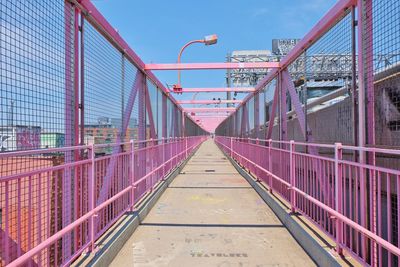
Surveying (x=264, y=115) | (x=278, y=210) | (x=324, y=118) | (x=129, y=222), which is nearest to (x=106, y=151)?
(x=129, y=222)

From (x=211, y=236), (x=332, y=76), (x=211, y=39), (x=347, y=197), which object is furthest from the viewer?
(x=211, y=39)

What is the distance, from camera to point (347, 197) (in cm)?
476

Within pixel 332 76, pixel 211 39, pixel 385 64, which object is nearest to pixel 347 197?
pixel 385 64

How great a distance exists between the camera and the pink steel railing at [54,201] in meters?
2.69

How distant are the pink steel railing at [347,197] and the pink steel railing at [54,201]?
103 inches

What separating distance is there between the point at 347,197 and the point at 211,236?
1957 mm

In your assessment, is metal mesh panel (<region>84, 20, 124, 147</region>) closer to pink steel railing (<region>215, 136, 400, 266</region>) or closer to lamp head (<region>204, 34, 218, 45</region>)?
pink steel railing (<region>215, 136, 400, 266</region>)

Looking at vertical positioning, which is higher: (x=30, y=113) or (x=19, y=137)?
(x=30, y=113)

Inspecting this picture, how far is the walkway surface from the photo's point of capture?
14.4ft

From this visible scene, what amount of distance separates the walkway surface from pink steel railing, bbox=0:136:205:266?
54 centimetres

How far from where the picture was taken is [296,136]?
10828mm

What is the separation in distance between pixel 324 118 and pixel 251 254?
4.57 meters

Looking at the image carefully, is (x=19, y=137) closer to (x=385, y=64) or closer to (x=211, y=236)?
(x=211, y=236)

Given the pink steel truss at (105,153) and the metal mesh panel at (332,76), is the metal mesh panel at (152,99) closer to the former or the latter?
the pink steel truss at (105,153)
